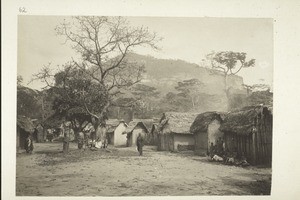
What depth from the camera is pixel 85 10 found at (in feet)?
16.6

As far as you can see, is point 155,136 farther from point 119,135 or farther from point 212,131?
point 212,131

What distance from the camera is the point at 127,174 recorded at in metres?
5.07

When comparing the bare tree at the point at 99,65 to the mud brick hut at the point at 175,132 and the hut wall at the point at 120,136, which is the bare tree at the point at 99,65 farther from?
the mud brick hut at the point at 175,132

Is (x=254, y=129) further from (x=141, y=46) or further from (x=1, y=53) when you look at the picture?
(x=1, y=53)

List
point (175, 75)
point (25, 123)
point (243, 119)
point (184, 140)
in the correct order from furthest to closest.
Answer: point (184, 140) < point (243, 119) < point (175, 75) < point (25, 123)

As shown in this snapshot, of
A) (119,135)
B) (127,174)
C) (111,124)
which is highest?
(111,124)

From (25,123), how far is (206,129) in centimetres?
205

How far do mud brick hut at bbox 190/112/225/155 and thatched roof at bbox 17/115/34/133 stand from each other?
6.02 ft

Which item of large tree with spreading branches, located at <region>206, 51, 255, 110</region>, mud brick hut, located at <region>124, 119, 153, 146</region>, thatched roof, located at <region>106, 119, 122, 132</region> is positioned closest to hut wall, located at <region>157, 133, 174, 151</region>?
mud brick hut, located at <region>124, 119, 153, 146</region>

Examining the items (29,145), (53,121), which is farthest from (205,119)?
(29,145)

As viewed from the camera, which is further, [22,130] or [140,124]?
[140,124]

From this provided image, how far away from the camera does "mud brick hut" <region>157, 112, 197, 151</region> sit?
524 centimetres

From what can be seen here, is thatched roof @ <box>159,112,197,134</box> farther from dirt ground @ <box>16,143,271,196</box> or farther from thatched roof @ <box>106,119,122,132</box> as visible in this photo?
thatched roof @ <box>106,119,122,132</box>

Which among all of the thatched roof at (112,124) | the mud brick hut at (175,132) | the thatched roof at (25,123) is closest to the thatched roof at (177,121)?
the mud brick hut at (175,132)
